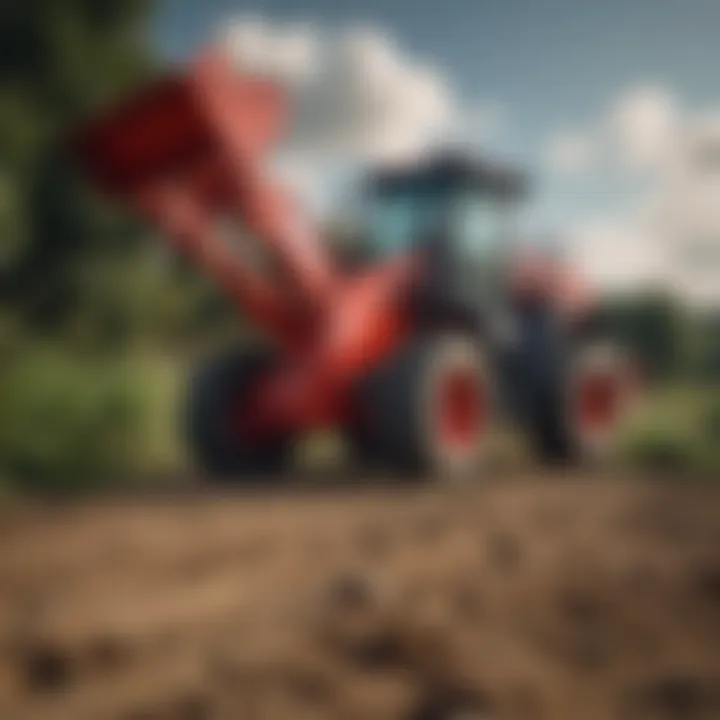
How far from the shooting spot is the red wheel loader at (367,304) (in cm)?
95

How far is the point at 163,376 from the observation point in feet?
3.74

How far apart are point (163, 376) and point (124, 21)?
1.26 feet

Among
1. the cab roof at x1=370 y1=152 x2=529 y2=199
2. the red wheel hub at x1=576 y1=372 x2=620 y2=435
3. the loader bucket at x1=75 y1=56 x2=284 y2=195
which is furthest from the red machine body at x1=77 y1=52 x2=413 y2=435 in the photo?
the red wheel hub at x1=576 y1=372 x2=620 y2=435

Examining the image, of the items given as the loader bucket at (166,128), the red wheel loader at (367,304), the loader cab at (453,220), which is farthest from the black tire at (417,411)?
the loader bucket at (166,128)

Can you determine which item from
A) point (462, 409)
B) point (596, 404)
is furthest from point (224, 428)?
point (596, 404)

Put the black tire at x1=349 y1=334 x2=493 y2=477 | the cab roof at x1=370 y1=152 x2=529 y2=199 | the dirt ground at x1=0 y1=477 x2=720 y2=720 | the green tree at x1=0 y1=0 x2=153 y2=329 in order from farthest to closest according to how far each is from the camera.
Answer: the black tire at x1=349 y1=334 x2=493 y2=477 → the green tree at x1=0 y1=0 x2=153 y2=329 → the cab roof at x1=370 y1=152 x2=529 y2=199 → the dirt ground at x1=0 y1=477 x2=720 y2=720

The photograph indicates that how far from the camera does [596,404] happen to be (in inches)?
47.8

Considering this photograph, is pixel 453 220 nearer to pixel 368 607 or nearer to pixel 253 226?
pixel 253 226

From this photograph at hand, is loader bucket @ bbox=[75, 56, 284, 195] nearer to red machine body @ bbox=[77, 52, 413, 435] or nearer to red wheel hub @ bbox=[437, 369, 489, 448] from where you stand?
red machine body @ bbox=[77, 52, 413, 435]

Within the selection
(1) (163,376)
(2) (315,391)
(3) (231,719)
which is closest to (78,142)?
(1) (163,376)

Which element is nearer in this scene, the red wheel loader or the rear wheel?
the red wheel loader

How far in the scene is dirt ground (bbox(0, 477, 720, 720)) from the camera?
715 mm

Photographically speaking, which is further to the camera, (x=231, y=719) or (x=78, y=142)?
(x=78, y=142)

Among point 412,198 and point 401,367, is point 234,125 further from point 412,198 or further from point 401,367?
point 401,367
